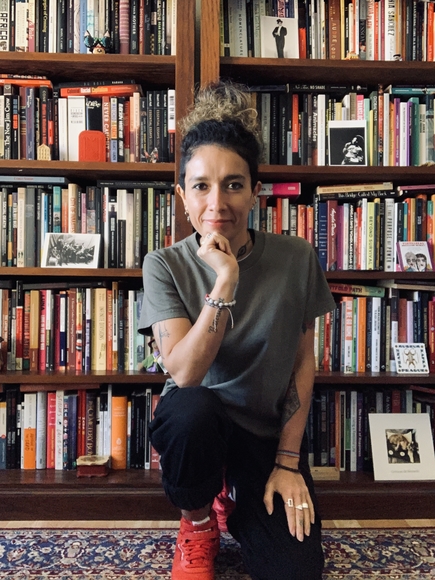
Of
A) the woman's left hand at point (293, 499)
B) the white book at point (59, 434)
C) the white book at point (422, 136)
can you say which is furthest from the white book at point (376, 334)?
the white book at point (59, 434)

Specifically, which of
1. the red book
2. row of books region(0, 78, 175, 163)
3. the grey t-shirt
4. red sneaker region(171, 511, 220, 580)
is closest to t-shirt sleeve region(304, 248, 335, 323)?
the grey t-shirt

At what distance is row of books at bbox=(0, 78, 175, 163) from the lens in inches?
58.7

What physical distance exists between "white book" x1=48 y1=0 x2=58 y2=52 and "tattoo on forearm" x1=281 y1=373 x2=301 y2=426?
1258 millimetres

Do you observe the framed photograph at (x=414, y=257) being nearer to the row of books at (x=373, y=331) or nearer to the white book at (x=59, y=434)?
the row of books at (x=373, y=331)

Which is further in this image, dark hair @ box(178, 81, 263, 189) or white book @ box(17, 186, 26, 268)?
white book @ box(17, 186, 26, 268)

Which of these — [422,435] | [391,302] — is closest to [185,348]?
[391,302]

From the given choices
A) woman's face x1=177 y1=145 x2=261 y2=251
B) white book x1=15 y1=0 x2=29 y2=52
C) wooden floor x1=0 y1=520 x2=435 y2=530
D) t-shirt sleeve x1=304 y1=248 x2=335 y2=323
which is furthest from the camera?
white book x1=15 y1=0 x2=29 y2=52

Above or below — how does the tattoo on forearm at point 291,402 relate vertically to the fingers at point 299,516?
above

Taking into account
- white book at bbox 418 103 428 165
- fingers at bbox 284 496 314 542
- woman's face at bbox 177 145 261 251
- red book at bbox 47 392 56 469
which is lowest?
fingers at bbox 284 496 314 542

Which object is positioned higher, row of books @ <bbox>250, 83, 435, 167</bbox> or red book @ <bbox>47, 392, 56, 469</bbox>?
row of books @ <bbox>250, 83, 435, 167</bbox>

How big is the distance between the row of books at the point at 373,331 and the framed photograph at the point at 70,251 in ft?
2.50

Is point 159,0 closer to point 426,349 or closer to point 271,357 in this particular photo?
point 271,357

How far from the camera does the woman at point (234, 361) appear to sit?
3.16 feet

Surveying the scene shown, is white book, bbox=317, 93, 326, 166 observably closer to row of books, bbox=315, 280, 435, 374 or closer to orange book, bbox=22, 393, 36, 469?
row of books, bbox=315, 280, 435, 374
